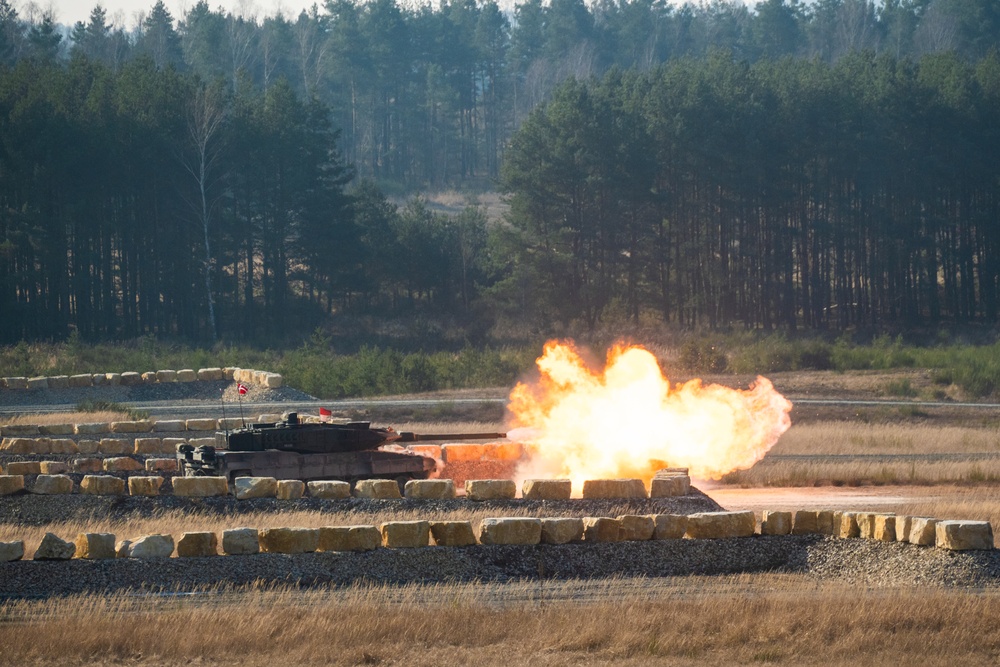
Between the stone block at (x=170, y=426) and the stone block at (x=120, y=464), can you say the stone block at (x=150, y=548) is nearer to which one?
the stone block at (x=120, y=464)

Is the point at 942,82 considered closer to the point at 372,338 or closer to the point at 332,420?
the point at 372,338

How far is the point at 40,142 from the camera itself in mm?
71938

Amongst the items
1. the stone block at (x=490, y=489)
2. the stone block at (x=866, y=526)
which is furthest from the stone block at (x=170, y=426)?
the stone block at (x=866, y=526)

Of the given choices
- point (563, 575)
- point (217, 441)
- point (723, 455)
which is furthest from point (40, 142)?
point (563, 575)

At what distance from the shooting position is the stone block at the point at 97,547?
1916cm

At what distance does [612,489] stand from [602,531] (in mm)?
4414

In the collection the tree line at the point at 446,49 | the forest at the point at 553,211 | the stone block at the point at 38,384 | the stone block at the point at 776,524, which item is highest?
the tree line at the point at 446,49

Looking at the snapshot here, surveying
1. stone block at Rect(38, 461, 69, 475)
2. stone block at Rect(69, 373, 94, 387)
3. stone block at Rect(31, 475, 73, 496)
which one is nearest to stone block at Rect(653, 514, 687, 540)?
stone block at Rect(31, 475, 73, 496)

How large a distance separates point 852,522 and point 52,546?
42.7 ft

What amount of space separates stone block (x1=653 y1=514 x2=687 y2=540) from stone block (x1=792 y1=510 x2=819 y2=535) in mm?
2080

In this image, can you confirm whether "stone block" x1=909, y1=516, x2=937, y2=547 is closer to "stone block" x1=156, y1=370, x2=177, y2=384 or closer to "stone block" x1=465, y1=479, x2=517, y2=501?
"stone block" x1=465, y1=479, x2=517, y2=501

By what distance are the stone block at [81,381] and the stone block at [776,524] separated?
38553 mm

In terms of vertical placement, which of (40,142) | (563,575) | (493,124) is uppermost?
(493,124)

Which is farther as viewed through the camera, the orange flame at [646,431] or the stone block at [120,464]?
the stone block at [120,464]
